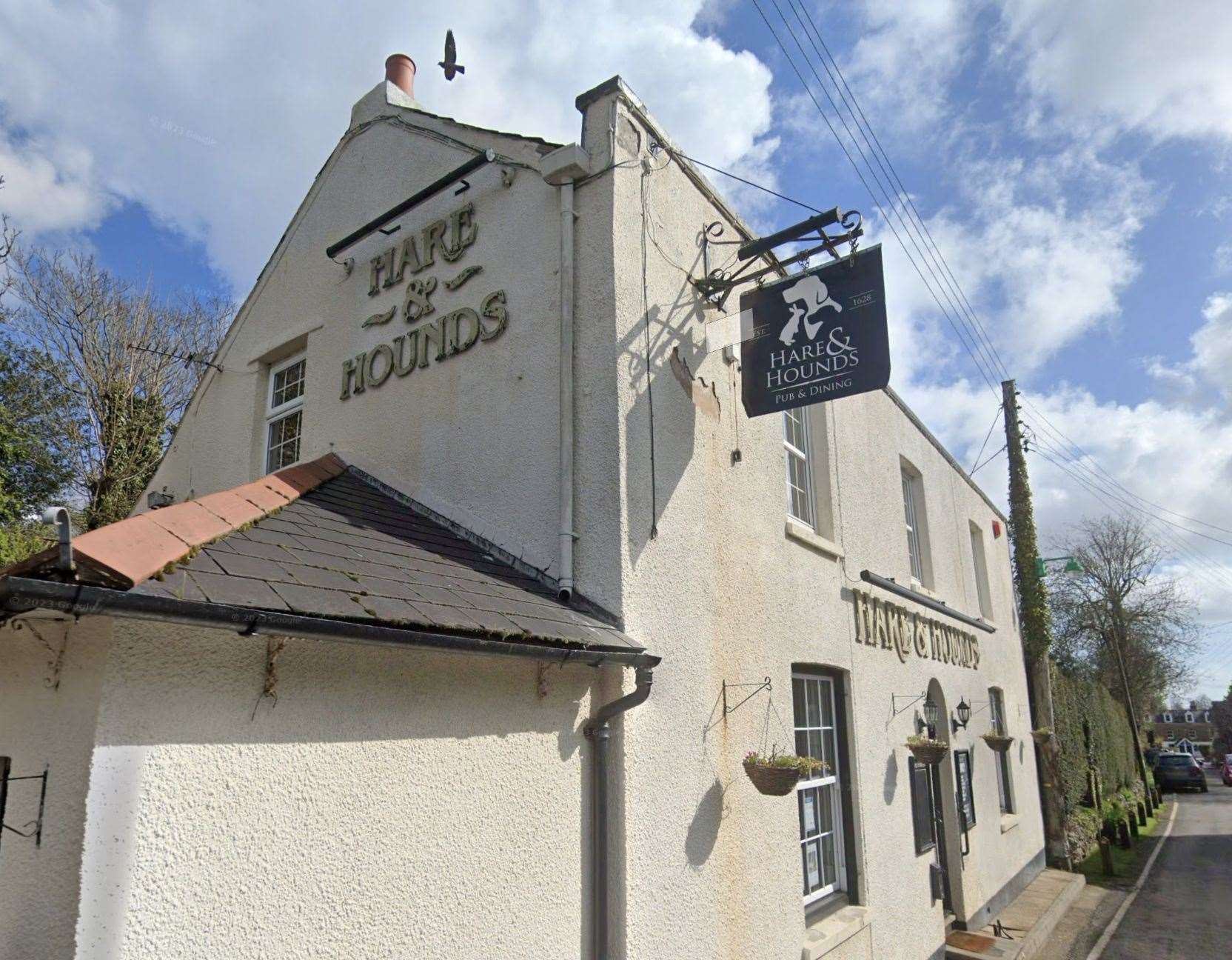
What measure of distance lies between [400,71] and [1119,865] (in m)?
20.0

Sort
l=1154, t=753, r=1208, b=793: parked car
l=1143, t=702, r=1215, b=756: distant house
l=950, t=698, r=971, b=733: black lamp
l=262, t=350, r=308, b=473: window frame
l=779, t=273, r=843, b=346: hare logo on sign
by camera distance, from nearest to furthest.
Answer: l=779, t=273, r=843, b=346: hare logo on sign < l=262, t=350, r=308, b=473: window frame < l=950, t=698, r=971, b=733: black lamp < l=1154, t=753, r=1208, b=793: parked car < l=1143, t=702, r=1215, b=756: distant house

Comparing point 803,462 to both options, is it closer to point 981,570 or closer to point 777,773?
point 777,773

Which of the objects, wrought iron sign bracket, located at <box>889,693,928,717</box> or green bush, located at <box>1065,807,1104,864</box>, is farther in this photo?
green bush, located at <box>1065,807,1104,864</box>

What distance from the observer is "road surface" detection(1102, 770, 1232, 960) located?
1092cm

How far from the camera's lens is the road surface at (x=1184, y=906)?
1092 centimetres

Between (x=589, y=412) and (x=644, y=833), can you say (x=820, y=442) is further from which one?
(x=644, y=833)

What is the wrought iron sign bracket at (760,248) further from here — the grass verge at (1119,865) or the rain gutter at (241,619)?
the grass verge at (1119,865)

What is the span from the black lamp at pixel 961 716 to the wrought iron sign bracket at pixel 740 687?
641cm

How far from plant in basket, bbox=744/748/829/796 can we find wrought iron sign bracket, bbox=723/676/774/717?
39 cm

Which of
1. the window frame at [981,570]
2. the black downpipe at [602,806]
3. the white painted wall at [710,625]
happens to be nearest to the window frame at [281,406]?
the white painted wall at [710,625]

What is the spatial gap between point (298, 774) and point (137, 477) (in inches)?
629

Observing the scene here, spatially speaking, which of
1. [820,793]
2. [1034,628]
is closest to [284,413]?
[820,793]

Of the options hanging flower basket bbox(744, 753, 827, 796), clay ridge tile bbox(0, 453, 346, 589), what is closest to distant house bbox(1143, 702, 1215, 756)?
hanging flower basket bbox(744, 753, 827, 796)

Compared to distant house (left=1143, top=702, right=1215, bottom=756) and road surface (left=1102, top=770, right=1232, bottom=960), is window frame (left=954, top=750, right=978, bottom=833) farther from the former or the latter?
distant house (left=1143, top=702, right=1215, bottom=756)
